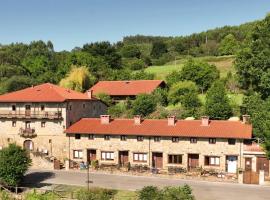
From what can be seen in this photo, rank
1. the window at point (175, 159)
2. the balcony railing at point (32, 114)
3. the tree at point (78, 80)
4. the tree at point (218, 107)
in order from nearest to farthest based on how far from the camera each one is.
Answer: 1. the window at point (175, 159)
2. the balcony railing at point (32, 114)
3. the tree at point (218, 107)
4. the tree at point (78, 80)

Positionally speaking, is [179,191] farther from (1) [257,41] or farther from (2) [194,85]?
(2) [194,85]

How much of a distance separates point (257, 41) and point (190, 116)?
14.6 m

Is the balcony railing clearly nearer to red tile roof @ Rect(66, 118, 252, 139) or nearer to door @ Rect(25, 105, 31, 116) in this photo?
door @ Rect(25, 105, 31, 116)

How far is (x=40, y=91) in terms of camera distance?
188 ft

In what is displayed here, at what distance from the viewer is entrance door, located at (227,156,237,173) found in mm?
46438

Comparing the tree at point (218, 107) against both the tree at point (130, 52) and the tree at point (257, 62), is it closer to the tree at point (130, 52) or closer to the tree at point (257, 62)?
the tree at point (257, 62)

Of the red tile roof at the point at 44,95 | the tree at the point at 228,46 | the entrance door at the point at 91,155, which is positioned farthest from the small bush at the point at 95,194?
the tree at the point at 228,46

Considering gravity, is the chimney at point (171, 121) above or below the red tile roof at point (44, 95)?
below

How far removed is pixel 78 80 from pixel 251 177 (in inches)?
1757

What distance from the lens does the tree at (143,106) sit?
65.2 metres

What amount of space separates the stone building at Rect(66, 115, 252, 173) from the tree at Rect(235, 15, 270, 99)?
13.5 metres

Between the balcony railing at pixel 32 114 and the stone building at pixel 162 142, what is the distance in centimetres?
269

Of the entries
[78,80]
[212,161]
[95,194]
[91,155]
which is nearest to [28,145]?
[91,155]

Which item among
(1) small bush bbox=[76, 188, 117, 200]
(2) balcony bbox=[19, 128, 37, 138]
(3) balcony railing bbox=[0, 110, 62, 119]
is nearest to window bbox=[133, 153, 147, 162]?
(1) small bush bbox=[76, 188, 117, 200]
